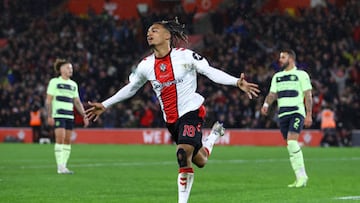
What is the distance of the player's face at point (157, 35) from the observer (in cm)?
1148

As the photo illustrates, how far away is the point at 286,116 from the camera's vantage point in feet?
52.0

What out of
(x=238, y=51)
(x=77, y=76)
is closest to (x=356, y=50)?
(x=238, y=51)

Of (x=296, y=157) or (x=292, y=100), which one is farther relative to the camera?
(x=292, y=100)

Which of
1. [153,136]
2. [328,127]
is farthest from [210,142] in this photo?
[153,136]

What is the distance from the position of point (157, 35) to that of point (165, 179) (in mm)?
5826

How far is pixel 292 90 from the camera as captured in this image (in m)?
16.0

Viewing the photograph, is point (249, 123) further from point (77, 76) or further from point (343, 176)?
point (343, 176)

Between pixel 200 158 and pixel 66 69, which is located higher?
pixel 66 69

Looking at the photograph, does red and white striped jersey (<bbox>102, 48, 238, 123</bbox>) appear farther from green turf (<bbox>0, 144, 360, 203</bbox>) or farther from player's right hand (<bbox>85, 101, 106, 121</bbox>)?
green turf (<bbox>0, 144, 360, 203</bbox>)

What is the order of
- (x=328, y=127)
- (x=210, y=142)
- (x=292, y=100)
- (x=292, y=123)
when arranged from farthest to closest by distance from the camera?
(x=328, y=127) → (x=292, y=100) → (x=292, y=123) → (x=210, y=142)

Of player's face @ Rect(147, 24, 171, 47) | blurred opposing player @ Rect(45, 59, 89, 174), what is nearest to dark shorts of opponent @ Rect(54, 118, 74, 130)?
blurred opposing player @ Rect(45, 59, 89, 174)

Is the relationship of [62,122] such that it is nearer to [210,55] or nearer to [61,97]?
[61,97]

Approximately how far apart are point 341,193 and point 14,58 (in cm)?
3200

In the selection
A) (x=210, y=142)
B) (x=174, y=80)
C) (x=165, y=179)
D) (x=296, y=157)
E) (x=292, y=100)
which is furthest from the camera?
(x=165, y=179)
